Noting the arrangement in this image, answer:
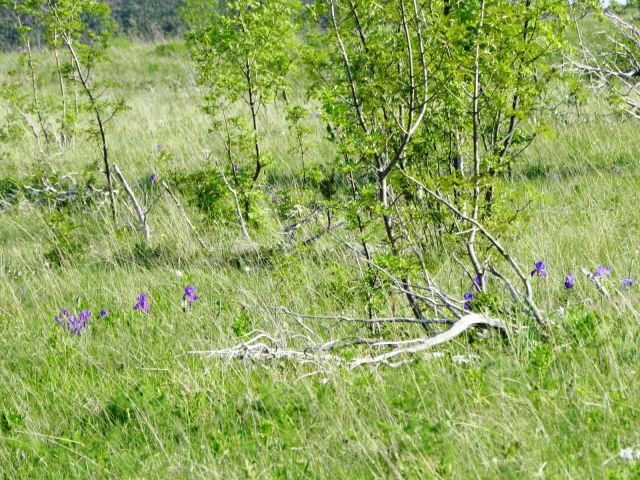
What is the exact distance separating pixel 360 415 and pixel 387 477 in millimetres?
441

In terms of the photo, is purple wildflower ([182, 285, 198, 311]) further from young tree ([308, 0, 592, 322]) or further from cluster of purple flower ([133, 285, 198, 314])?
young tree ([308, 0, 592, 322])

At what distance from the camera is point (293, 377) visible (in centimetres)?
309

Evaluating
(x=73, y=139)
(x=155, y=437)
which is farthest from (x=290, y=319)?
(x=73, y=139)

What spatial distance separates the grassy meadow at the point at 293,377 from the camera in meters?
2.27

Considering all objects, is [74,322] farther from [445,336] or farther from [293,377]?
[445,336]

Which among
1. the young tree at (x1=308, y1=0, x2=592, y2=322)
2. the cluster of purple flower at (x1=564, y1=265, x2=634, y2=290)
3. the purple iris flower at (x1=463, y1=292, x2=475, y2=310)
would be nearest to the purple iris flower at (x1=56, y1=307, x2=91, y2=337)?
the young tree at (x1=308, y1=0, x2=592, y2=322)

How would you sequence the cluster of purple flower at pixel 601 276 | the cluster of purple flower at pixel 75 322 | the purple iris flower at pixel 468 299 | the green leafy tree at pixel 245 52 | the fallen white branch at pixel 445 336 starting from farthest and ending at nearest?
the green leafy tree at pixel 245 52, the cluster of purple flower at pixel 75 322, the purple iris flower at pixel 468 299, the cluster of purple flower at pixel 601 276, the fallen white branch at pixel 445 336

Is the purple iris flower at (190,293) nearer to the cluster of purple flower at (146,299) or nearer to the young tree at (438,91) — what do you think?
the cluster of purple flower at (146,299)

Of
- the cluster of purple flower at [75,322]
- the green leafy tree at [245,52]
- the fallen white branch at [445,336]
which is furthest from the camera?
the green leafy tree at [245,52]

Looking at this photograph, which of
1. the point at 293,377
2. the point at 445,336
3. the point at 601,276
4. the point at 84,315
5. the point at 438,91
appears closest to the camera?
the point at 445,336

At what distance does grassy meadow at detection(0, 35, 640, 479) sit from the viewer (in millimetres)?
2266

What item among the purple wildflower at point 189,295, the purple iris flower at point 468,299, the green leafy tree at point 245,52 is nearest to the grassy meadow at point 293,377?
the purple wildflower at point 189,295

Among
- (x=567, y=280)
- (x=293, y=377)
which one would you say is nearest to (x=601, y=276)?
(x=567, y=280)

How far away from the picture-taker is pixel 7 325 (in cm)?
474
